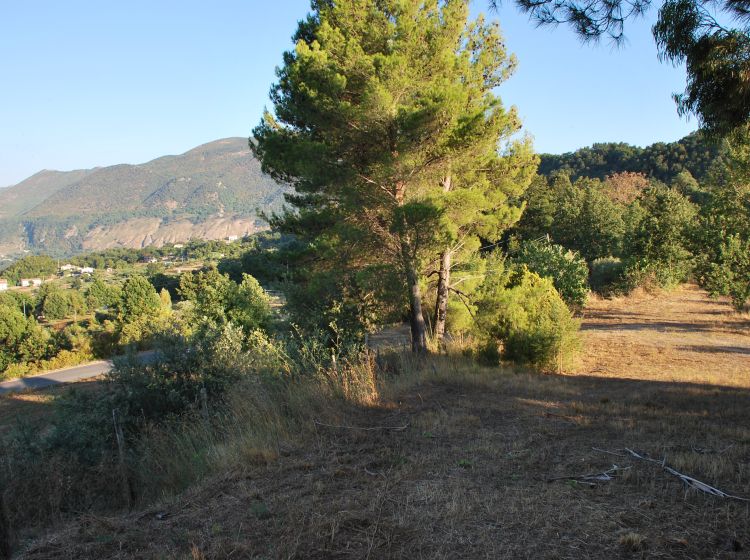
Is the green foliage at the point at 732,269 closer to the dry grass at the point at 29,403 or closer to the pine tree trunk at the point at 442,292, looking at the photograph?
the pine tree trunk at the point at 442,292

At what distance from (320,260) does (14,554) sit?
9.58m

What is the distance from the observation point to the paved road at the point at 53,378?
Answer: 3114cm

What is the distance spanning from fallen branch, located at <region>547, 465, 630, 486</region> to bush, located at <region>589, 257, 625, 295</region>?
2299cm

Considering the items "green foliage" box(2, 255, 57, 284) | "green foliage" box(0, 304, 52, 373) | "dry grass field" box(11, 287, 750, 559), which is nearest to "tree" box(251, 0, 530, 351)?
"dry grass field" box(11, 287, 750, 559)

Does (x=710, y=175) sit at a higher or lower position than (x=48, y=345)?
higher

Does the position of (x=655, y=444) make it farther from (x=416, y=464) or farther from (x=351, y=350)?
(x=351, y=350)

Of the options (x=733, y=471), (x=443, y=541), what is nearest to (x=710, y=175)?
(x=733, y=471)

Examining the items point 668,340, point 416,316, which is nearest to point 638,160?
point 668,340

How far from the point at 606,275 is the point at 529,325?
1798 centimetres

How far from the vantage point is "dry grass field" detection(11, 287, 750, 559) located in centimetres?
314

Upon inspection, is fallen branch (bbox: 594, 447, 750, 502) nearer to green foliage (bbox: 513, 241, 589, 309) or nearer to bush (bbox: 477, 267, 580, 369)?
bush (bbox: 477, 267, 580, 369)

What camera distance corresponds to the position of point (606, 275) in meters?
26.6

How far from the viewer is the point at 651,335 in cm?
1559

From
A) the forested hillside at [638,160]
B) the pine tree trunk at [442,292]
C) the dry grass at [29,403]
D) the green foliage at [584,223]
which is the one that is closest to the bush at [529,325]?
the pine tree trunk at [442,292]
